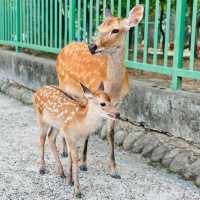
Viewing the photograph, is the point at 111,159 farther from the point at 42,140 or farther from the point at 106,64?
the point at 106,64

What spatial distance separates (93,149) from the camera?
5.36m

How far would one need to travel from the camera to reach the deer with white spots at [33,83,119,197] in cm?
375

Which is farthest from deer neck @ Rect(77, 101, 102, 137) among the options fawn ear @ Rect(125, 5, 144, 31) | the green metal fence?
the green metal fence

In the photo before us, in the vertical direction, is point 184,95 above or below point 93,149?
above

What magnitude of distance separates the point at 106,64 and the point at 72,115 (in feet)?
2.84

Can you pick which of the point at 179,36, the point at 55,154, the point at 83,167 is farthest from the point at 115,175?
the point at 179,36

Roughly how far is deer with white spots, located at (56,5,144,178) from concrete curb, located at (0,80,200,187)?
0.55 m

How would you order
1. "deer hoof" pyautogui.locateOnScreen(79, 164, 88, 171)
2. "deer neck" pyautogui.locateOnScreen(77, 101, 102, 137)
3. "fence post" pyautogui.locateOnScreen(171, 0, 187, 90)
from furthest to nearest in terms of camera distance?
"fence post" pyautogui.locateOnScreen(171, 0, 187, 90), "deer hoof" pyautogui.locateOnScreen(79, 164, 88, 171), "deer neck" pyautogui.locateOnScreen(77, 101, 102, 137)

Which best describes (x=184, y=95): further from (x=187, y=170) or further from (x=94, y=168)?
(x=94, y=168)

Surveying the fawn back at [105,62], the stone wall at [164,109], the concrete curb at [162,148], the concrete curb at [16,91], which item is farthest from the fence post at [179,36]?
the concrete curb at [16,91]

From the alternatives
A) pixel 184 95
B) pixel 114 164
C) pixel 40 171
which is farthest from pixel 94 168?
pixel 184 95

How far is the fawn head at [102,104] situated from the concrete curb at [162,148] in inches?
44.4

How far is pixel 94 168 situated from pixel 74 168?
0.75 m

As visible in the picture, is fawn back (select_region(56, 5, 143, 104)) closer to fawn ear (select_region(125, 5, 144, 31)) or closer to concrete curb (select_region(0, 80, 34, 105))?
fawn ear (select_region(125, 5, 144, 31))
